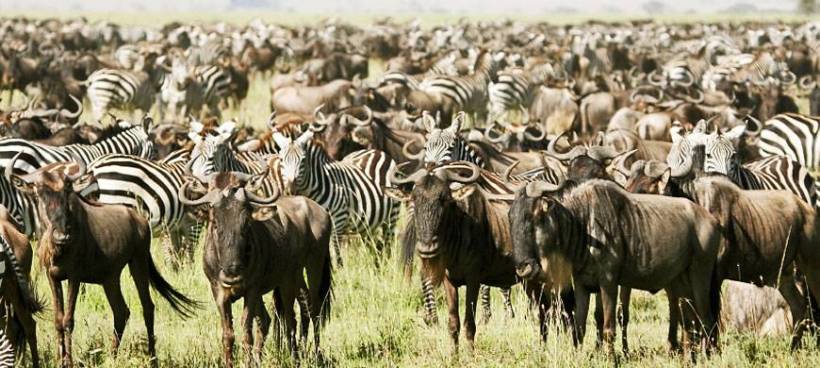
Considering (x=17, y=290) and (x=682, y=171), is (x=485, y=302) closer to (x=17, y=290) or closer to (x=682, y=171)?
(x=682, y=171)

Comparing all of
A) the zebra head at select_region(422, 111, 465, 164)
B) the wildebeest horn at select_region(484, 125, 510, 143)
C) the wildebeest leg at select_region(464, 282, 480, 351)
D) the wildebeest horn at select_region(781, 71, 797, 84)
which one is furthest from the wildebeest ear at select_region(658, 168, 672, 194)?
the wildebeest horn at select_region(781, 71, 797, 84)

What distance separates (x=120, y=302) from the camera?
7.64 m

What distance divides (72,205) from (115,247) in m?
0.38

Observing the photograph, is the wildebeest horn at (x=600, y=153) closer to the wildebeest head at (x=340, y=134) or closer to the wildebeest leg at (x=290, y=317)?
the wildebeest leg at (x=290, y=317)

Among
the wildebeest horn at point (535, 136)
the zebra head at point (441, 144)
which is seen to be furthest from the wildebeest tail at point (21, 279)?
the wildebeest horn at point (535, 136)

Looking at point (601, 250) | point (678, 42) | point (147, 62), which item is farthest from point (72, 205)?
point (678, 42)

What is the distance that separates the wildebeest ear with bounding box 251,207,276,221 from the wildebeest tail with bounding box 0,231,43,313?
1316mm

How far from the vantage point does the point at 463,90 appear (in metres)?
22.9

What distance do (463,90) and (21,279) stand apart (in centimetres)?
1649

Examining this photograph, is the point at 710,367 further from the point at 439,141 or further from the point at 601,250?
the point at 439,141

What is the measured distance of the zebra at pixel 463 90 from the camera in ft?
74.2

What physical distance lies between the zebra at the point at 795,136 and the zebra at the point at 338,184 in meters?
6.34

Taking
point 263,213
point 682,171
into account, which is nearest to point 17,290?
point 263,213

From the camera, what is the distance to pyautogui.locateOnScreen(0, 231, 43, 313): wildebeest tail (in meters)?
6.74
